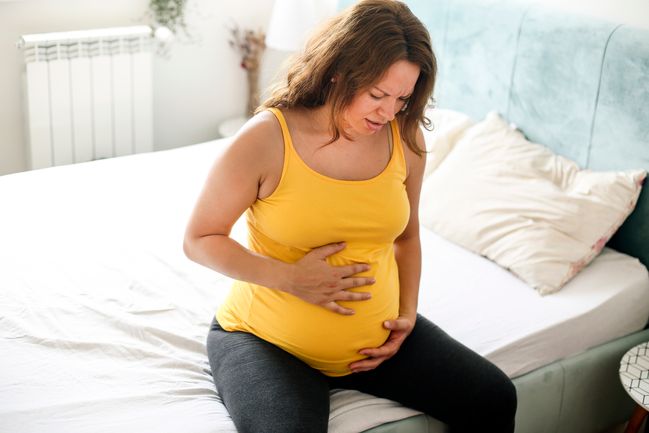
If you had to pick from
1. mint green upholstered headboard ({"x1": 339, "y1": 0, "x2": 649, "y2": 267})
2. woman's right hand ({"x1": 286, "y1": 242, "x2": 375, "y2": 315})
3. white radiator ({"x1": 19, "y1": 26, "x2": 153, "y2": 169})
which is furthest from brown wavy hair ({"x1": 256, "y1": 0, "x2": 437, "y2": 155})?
white radiator ({"x1": 19, "y1": 26, "x2": 153, "y2": 169})

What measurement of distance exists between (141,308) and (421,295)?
70cm

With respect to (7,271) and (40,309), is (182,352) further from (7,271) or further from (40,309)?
(7,271)

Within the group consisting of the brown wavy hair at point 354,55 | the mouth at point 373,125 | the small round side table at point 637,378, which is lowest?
the small round side table at point 637,378

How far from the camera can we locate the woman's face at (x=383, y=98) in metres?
1.52

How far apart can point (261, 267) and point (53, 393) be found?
1.58ft

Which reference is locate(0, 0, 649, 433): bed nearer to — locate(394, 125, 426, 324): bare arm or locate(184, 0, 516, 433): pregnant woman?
locate(184, 0, 516, 433): pregnant woman

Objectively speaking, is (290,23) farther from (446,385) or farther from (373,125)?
(446,385)

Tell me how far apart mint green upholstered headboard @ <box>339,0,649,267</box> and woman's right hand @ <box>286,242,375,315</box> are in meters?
1.03

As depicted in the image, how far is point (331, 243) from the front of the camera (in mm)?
1607

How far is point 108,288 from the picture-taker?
1.96 m

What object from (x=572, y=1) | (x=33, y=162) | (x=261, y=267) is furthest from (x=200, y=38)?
(x=261, y=267)

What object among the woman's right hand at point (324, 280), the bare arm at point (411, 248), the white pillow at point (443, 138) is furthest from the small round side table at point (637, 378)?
the white pillow at point (443, 138)

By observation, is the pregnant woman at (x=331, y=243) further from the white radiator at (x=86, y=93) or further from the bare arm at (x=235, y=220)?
the white radiator at (x=86, y=93)

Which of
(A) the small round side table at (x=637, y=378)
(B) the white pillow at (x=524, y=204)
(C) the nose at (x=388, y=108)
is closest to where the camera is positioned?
(C) the nose at (x=388, y=108)
